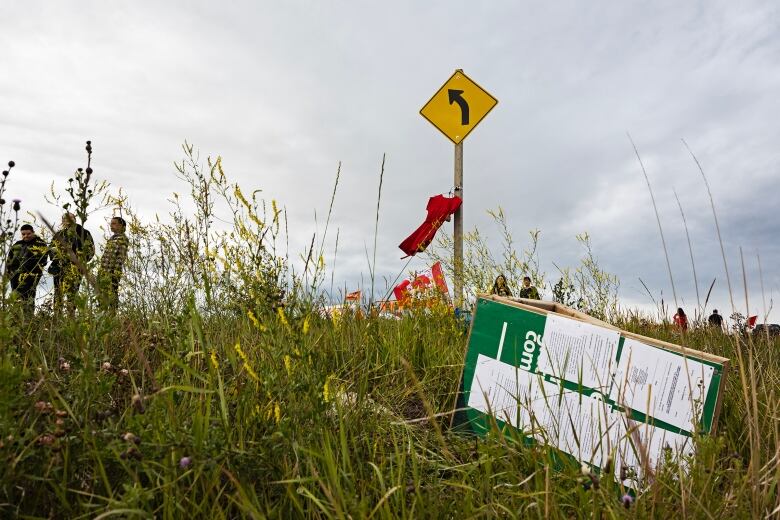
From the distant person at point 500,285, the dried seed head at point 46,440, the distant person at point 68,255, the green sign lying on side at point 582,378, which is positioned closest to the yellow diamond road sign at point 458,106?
the distant person at point 500,285

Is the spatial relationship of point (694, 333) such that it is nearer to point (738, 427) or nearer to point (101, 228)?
point (738, 427)

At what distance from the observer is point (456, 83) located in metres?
6.91

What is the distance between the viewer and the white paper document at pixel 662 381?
88.0 inches

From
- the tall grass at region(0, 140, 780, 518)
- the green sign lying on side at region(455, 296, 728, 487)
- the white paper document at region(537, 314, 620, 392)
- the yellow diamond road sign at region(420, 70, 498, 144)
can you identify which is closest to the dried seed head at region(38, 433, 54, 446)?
the tall grass at region(0, 140, 780, 518)

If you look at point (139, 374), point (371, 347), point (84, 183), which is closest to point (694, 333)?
point (371, 347)

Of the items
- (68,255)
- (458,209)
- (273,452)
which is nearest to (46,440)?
(273,452)

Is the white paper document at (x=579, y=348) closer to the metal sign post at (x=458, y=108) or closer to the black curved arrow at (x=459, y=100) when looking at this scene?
the metal sign post at (x=458, y=108)

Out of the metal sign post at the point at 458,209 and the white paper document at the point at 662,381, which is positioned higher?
the metal sign post at the point at 458,209

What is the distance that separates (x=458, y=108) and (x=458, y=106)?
0.02m

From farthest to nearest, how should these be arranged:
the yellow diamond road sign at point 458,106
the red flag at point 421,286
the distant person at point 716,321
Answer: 1. the yellow diamond road sign at point 458,106
2. the distant person at point 716,321
3. the red flag at point 421,286

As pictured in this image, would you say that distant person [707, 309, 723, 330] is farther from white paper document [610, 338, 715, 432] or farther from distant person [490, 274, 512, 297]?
white paper document [610, 338, 715, 432]

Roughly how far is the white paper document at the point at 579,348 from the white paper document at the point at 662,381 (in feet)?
0.19

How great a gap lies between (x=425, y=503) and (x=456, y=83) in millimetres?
6127

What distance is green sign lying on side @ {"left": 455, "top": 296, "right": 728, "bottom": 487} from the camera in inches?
85.8
